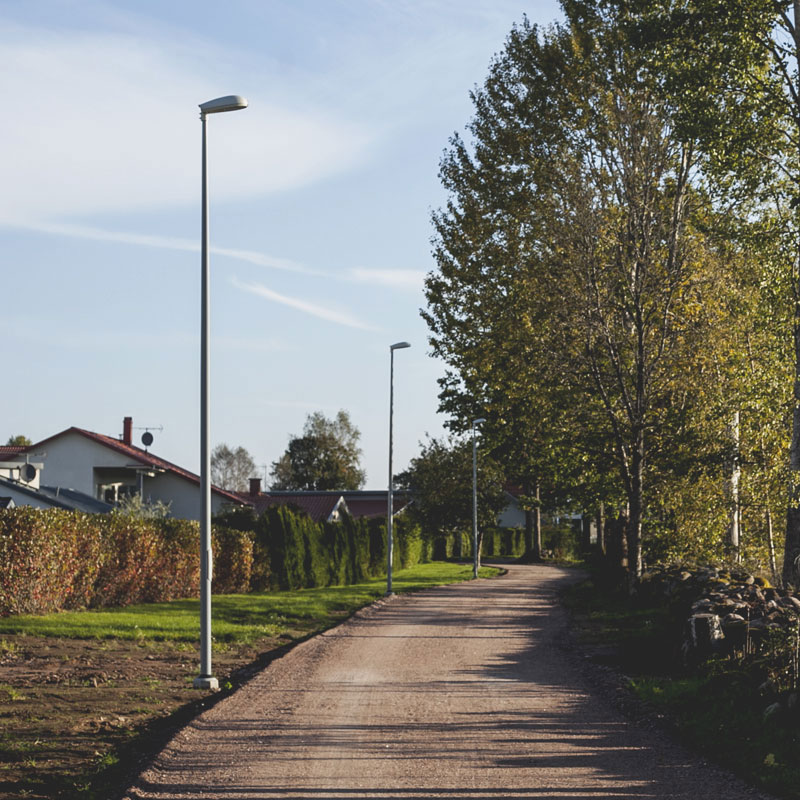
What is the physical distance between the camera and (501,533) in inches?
2943

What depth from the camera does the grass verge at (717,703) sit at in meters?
8.52

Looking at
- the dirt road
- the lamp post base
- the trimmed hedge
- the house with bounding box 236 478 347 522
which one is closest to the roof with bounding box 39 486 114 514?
the trimmed hedge

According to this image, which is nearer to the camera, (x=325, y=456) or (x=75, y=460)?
(x=75, y=460)

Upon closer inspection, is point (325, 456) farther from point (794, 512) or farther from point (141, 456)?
point (794, 512)

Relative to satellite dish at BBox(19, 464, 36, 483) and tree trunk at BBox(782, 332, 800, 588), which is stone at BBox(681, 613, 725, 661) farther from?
satellite dish at BBox(19, 464, 36, 483)

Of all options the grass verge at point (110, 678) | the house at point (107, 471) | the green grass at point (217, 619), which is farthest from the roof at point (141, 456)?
the grass verge at point (110, 678)

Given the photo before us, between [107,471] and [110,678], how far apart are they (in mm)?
40976

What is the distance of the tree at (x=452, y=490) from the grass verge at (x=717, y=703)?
41.4m

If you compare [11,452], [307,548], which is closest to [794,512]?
[307,548]

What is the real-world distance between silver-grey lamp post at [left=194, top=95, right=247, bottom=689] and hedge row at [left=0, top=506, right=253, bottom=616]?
8606 millimetres

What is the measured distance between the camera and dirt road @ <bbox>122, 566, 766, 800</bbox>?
26.2ft

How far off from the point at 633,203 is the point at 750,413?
5.97m

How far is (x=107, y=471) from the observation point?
5350cm

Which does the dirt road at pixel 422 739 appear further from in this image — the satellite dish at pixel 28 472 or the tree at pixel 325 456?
the tree at pixel 325 456
